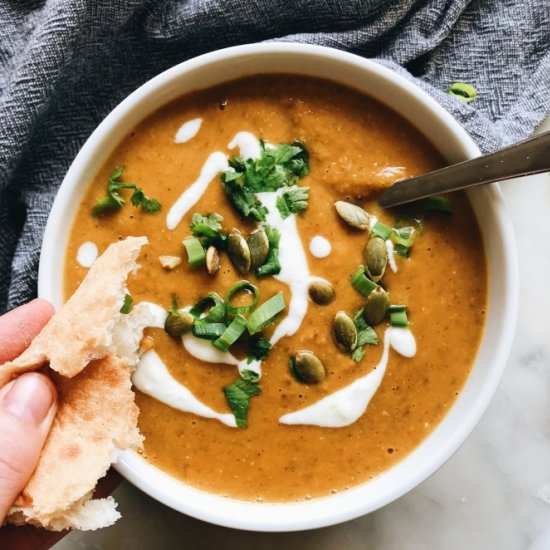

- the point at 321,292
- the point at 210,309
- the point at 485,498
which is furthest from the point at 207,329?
the point at 485,498

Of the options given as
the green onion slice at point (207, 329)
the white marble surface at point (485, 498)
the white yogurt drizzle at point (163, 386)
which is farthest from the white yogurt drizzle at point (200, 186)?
the white marble surface at point (485, 498)

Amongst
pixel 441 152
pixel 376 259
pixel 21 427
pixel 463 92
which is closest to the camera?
pixel 21 427

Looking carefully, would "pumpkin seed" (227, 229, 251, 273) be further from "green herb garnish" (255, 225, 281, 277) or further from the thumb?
the thumb

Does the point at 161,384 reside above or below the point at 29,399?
below

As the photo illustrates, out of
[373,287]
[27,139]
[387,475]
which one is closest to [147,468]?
[387,475]

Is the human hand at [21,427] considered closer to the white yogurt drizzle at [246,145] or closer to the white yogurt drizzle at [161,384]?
the white yogurt drizzle at [161,384]

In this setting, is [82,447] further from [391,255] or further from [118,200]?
[391,255]
